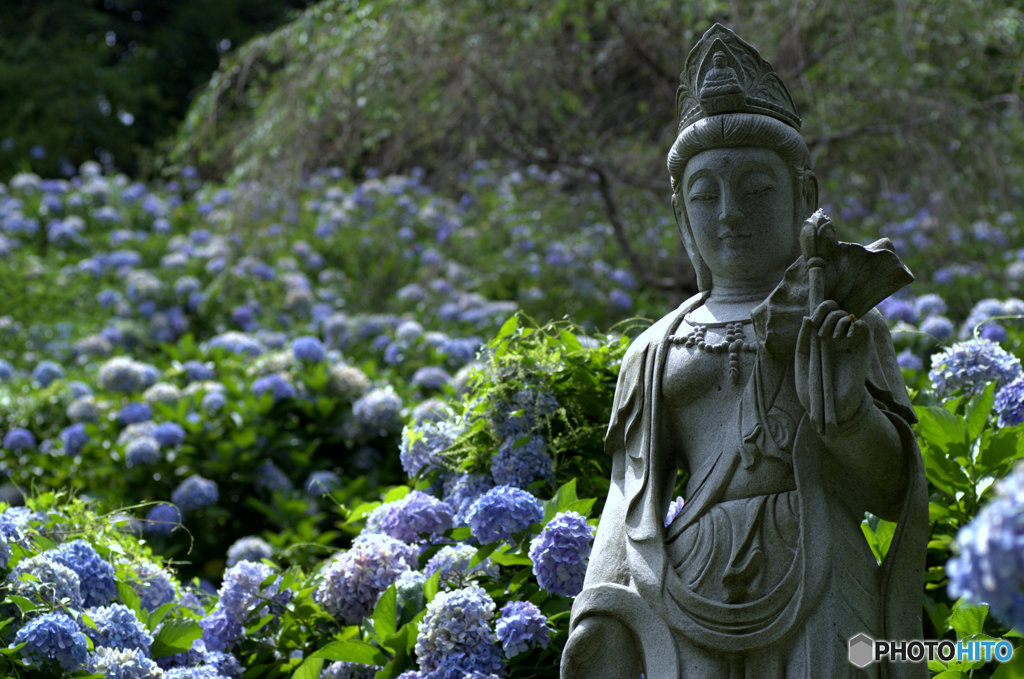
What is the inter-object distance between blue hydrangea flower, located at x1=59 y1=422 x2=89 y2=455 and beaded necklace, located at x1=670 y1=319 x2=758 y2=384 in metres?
4.02

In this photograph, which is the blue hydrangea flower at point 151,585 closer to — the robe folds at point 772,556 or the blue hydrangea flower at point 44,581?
the blue hydrangea flower at point 44,581

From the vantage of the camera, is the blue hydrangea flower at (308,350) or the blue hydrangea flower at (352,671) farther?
the blue hydrangea flower at (308,350)

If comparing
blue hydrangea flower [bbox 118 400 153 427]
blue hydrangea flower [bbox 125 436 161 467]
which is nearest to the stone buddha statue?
blue hydrangea flower [bbox 125 436 161 467]

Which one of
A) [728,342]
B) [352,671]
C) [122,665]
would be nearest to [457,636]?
[352,671]

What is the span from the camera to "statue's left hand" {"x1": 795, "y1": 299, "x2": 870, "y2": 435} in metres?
2.25

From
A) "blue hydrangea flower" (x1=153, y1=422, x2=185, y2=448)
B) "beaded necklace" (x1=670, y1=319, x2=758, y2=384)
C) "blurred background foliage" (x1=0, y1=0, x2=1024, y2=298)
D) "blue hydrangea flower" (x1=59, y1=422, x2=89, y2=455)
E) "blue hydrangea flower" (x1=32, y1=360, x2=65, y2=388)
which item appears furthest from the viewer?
"blue hydrangea flower" (x1=32, y1=360, x2=65, y2=388)

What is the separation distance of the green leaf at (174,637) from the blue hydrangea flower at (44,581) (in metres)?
0.26

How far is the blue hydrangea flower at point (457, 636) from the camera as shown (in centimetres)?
291

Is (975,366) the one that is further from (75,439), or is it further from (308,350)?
(75,439)

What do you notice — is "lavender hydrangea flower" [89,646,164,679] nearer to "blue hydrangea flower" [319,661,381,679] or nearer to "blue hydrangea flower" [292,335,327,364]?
"blue hydrangea flower" [319,661,381,679]

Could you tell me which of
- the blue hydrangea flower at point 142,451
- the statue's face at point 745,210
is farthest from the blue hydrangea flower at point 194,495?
the statue's face at point 745,210

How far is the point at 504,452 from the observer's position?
360 centimetres

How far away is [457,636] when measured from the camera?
9.55ft

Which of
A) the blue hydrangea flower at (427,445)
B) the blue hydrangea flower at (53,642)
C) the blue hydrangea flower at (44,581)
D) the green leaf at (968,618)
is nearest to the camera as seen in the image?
the green leaf at (968,618)
